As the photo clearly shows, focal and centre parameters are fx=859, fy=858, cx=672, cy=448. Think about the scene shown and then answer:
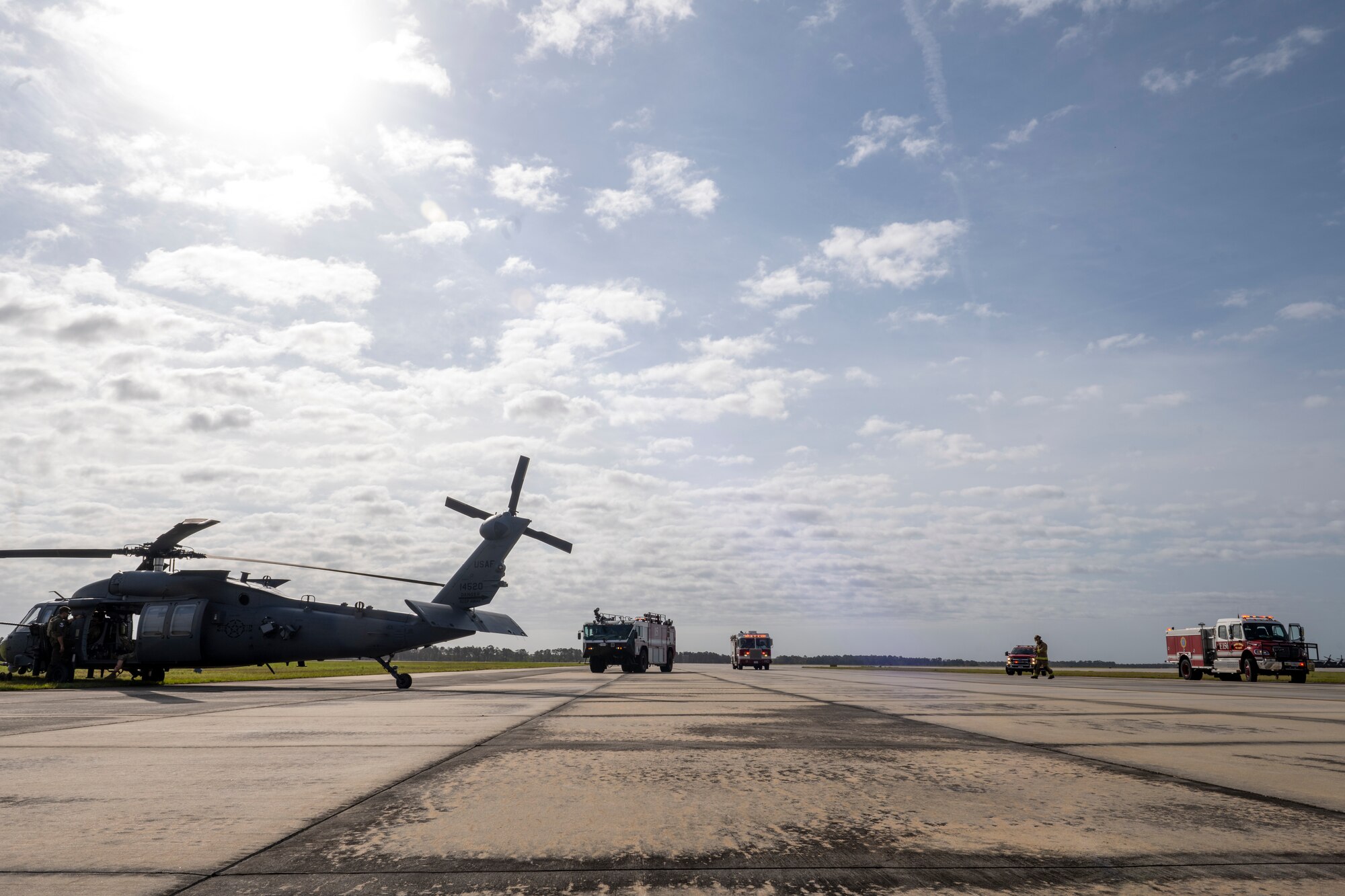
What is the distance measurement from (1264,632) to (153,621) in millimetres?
39911

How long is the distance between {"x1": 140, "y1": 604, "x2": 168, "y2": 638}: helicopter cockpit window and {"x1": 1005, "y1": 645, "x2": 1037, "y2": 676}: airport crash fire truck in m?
42.0

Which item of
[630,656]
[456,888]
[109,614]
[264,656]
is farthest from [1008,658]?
[456,888]

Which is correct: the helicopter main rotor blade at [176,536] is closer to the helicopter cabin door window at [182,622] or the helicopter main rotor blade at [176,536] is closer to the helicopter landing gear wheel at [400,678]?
the helicopter cabin door window at [182,622]

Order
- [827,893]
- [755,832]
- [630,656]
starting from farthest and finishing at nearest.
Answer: [630,656] → [755,832] → [827,893]

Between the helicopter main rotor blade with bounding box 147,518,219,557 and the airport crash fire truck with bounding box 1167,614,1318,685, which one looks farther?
the airport crash fire truck with bounding box 1167,614,1318,685

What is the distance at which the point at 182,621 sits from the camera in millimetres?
23812

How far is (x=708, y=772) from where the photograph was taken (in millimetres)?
6465

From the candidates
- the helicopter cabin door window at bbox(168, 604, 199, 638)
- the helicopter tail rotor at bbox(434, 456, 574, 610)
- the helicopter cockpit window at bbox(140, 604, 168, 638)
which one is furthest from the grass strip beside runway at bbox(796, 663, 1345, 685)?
the helicopter cockpit window at bbox(140, 604, 168, 638)

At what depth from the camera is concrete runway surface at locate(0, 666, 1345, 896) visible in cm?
365

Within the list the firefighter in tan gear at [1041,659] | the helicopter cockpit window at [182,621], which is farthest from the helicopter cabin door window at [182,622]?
the firefighter in tan gear at [1041,659]

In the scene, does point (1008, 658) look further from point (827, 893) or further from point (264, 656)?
point (827, 893)

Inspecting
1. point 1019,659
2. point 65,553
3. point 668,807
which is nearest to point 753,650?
point 1019,659

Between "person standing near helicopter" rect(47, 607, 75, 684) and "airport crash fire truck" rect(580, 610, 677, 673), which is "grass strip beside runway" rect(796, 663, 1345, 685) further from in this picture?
"person standing near helicopter" rect(47, 607, 75, 684)

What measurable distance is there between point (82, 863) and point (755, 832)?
313 centimetres
